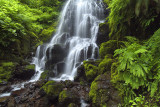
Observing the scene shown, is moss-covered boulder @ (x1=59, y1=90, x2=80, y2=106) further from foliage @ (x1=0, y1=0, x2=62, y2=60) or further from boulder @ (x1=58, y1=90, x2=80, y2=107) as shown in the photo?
foliage @ (x1=0, y1=0, x2=62, y2=60)

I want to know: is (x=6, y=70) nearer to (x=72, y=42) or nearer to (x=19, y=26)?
(x=19, y=26)

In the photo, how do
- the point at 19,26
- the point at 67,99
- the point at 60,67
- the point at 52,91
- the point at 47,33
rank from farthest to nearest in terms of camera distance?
the point at 47,33
the point at 60,67
the point at 19,26
the point at 52,91
the point at 67,99

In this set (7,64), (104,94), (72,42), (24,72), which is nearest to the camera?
(104,94)

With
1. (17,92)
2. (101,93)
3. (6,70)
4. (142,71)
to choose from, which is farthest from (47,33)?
(142,71)

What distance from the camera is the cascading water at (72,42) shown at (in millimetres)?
8898

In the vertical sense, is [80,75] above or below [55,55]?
below

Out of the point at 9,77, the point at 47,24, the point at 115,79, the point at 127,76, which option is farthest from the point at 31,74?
the point at 47,24

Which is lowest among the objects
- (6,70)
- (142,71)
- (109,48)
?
(6,70)

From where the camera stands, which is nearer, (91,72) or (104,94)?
(104,94)

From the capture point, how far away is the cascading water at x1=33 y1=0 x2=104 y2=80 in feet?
29.2

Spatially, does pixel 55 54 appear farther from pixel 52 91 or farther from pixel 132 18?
pixel 132 18

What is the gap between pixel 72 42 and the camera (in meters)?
10.8

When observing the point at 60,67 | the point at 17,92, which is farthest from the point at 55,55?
the point at 17,92

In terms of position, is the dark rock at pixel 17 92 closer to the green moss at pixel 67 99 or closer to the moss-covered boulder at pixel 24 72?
the moss-covered boulder at pixel 24 72
